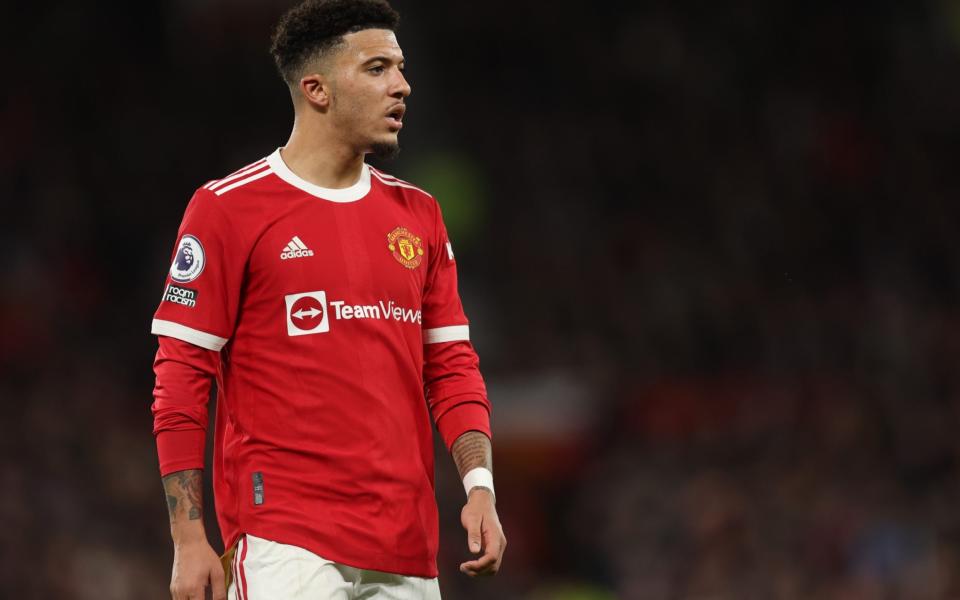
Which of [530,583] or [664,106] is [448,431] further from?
[664,106]

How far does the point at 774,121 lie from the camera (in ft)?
45.7

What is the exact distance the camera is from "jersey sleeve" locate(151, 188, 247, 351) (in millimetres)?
3361

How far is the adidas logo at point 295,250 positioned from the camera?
3430mm

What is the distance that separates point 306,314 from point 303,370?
0.13m

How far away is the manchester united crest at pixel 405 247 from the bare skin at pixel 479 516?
0.46 metres

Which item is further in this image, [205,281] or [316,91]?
[316,91]

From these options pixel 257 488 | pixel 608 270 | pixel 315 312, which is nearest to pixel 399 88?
pixel 315 312

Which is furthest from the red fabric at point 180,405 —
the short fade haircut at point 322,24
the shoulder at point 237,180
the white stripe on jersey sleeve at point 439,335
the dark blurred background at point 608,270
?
the dark blurred background at point 608,270

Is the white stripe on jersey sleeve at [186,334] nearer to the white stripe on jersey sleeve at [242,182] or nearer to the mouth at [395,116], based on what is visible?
the white stripe on jersey sleeve at [242,182]

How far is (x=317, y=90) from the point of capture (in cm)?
362

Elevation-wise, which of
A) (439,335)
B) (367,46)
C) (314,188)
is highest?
(367,46)

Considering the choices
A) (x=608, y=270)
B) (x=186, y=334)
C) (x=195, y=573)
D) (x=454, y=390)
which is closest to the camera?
(x=195, y=573)

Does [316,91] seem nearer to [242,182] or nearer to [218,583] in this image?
[242,182]

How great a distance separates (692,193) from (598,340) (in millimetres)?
2315
